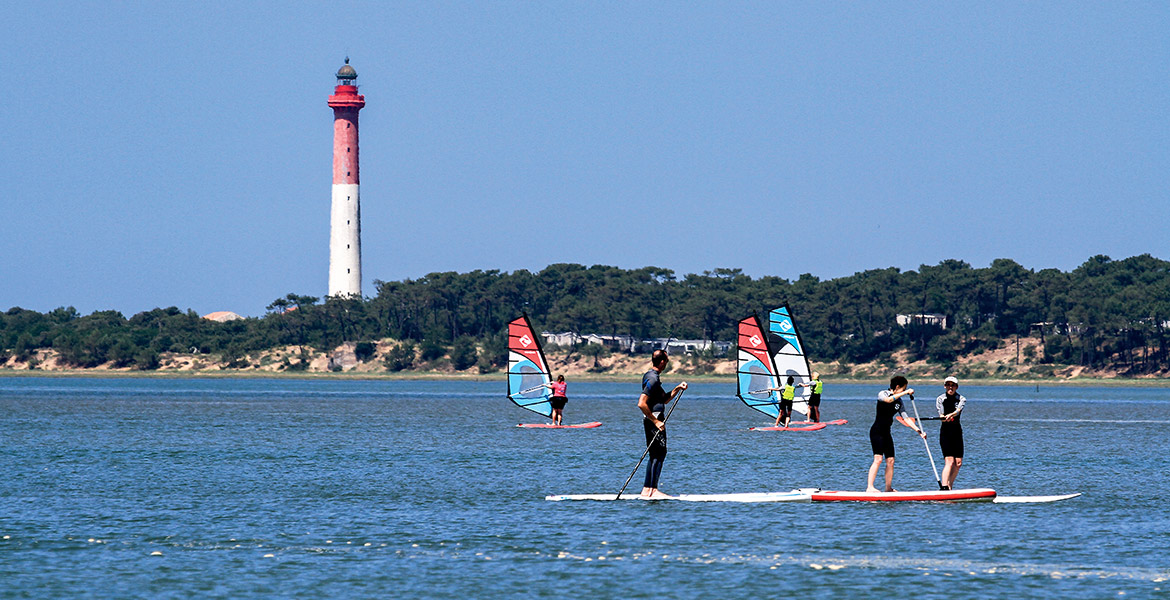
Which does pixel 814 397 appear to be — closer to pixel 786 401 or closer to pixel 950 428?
pixel 786 401

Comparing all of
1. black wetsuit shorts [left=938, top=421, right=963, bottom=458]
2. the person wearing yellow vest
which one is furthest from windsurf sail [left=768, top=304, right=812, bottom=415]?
black wetsuit shorts [left=938, top=421, right=963, bottom=458]

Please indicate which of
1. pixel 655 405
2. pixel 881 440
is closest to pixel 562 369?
pixel 881 440

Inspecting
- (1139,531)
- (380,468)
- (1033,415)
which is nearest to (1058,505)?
(1139,531)

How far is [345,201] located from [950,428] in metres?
122

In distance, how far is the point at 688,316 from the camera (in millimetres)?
141375

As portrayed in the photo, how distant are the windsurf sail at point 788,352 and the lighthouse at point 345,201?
9560cm

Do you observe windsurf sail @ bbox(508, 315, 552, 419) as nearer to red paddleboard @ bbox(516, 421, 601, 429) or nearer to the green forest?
red paddleboard @ bbox(516, 421, 601, 429)

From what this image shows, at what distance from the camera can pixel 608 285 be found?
150250mm

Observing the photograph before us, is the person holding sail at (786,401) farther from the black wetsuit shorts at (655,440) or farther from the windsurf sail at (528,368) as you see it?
the black wetsuit shorts at (655,440)

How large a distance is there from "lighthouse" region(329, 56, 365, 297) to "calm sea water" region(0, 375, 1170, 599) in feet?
336

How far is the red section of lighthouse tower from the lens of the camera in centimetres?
14212

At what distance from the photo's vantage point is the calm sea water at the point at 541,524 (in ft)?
53.2

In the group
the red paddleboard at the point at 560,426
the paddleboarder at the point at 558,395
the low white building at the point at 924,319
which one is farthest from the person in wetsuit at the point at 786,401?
the low white building at the point at 924,319

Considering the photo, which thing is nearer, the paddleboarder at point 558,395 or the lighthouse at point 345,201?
the paddleboarder at point 558,395
